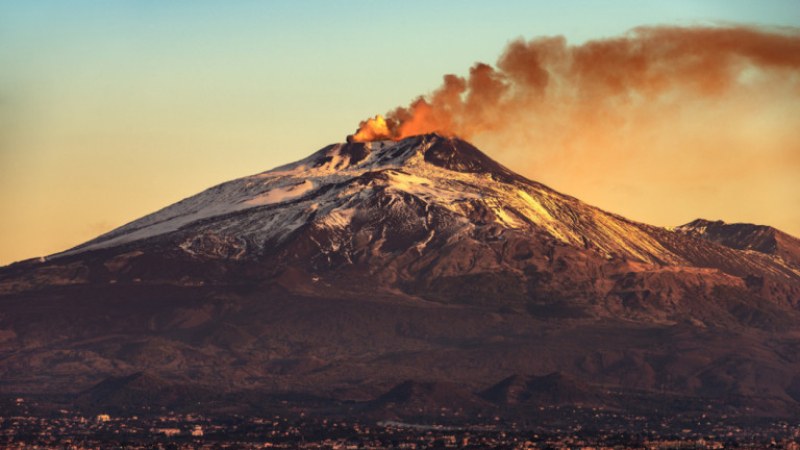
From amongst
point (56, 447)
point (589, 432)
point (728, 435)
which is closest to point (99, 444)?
point (56, 447)

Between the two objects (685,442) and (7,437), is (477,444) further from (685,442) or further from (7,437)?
(7,437)

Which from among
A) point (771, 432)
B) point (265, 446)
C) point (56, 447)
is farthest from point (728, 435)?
point (56, 447)


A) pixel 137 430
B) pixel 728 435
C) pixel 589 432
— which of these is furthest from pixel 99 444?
pixel 728 435

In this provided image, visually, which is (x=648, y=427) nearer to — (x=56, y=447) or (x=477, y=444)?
(x=477, y=444)

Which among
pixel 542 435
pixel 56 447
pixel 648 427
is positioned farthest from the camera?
pixel 648 427

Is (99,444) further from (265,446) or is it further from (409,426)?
(409,426)

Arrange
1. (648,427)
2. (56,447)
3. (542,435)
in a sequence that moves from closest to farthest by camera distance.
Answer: (56,447) → (542,435) → (648,427)

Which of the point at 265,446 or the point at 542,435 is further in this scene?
the point at 542,435

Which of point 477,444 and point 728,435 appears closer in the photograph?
point 477,444
